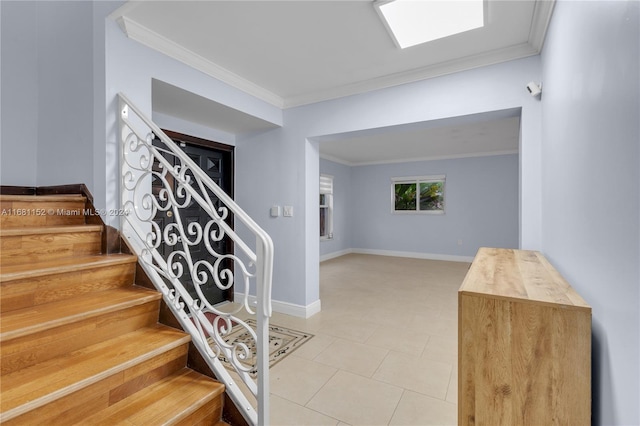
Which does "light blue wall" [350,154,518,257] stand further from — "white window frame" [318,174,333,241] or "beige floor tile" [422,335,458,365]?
"beige floor tile" [422,335,458,365]

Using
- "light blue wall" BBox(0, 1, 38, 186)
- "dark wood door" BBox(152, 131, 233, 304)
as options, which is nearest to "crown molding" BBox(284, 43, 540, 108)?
"dark wood door" BBox(152, 131, 233, 304)

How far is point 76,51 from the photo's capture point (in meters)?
2.05

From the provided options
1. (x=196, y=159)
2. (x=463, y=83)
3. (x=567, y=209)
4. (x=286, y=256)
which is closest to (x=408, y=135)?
(x=463, y=83)

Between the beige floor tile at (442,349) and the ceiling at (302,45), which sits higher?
the ceiling at (302,45)

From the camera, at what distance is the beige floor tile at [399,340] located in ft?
8.54

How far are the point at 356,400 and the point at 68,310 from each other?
168 centimetres

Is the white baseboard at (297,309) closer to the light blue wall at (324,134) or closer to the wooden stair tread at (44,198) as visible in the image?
the light blue wall at (324,134)

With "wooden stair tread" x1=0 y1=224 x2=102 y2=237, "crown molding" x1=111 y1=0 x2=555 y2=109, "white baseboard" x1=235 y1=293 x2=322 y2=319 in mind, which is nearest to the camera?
"wooden stair tread" x1=0 y1=224 x2=102 y2=237

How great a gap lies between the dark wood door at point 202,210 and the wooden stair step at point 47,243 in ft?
4.01

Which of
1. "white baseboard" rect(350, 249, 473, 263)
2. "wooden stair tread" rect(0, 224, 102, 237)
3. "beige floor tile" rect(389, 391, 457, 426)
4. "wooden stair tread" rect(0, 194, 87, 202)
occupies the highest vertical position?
Answer: "wooden stair tread" rect(0, 194, 87, 202)

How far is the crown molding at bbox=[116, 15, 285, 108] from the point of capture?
6.56ft

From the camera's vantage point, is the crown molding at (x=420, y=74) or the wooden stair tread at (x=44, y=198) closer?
the wooden stair tread at (x=44, y=198)

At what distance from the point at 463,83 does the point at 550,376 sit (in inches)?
87.7

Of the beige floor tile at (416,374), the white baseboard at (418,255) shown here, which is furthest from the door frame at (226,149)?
the white baseboard at (418,255)
